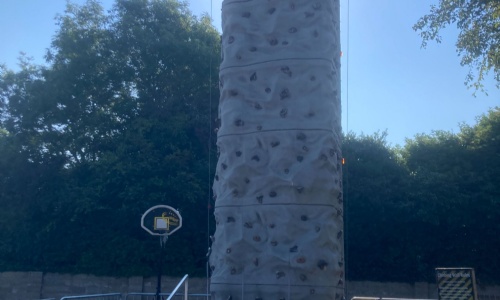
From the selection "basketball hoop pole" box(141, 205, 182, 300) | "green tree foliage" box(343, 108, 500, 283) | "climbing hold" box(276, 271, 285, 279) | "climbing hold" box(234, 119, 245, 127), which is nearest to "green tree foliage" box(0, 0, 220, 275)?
"green tree foliage" box(343, 108, 500, 283)

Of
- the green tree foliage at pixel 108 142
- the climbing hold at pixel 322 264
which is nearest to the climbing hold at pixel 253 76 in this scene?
the climbing hold at pixel 322 264

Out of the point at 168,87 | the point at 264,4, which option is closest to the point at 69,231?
the point at 168,87

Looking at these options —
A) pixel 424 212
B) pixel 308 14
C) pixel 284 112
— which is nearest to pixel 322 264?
pixel 284 112

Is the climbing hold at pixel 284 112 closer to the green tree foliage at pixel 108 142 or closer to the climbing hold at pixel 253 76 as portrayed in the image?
the climbing hold at pixel 253 76

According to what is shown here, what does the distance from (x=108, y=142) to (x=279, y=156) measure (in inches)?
581

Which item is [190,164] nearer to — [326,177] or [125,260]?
[125,260]

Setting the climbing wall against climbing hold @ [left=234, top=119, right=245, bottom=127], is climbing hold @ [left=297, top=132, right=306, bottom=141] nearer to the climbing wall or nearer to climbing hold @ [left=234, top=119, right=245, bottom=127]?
the climbing wall

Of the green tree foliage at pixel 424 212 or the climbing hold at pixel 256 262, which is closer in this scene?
the climbing hold at pixel 256 262

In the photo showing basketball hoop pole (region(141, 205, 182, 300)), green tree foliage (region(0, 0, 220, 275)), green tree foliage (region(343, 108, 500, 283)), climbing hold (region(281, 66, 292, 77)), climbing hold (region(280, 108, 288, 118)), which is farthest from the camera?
green tree foliage (region(0, 0, 220, 275))

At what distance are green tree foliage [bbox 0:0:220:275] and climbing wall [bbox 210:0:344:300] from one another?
11.8m

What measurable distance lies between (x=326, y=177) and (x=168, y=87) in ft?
49.8

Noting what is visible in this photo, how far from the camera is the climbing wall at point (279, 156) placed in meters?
7.55

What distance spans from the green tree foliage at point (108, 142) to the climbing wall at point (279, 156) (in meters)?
11.8

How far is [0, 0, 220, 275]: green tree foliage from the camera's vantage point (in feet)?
66.6
